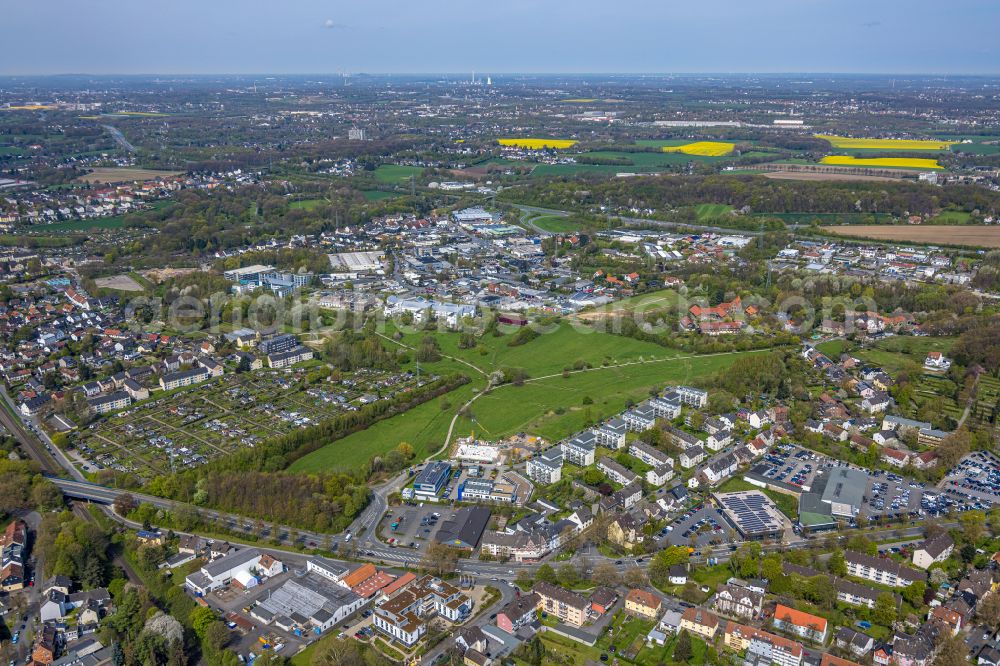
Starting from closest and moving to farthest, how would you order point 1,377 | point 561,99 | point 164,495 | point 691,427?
1. point 164,495
2. point 691,427
3. point 1,377
4. point 561,99

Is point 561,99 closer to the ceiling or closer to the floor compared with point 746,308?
closer to the ceiling

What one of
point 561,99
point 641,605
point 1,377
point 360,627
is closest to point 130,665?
point 360,627

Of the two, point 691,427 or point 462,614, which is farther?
point 691,427

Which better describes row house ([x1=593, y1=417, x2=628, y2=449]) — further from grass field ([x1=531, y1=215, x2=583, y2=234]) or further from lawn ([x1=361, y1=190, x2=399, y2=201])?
lawn ([x1=361, y1=190, x2=399, y2=201])

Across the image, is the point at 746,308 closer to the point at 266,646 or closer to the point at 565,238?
the point at 565,238

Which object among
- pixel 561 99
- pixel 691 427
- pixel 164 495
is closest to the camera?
pixel 164 495

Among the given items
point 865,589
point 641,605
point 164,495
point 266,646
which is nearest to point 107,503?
point 164,495

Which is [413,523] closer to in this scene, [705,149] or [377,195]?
[377,195]

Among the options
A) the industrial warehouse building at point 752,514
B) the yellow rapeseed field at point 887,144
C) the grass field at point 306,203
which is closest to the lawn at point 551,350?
the industrial warehouse building at point 752,514
